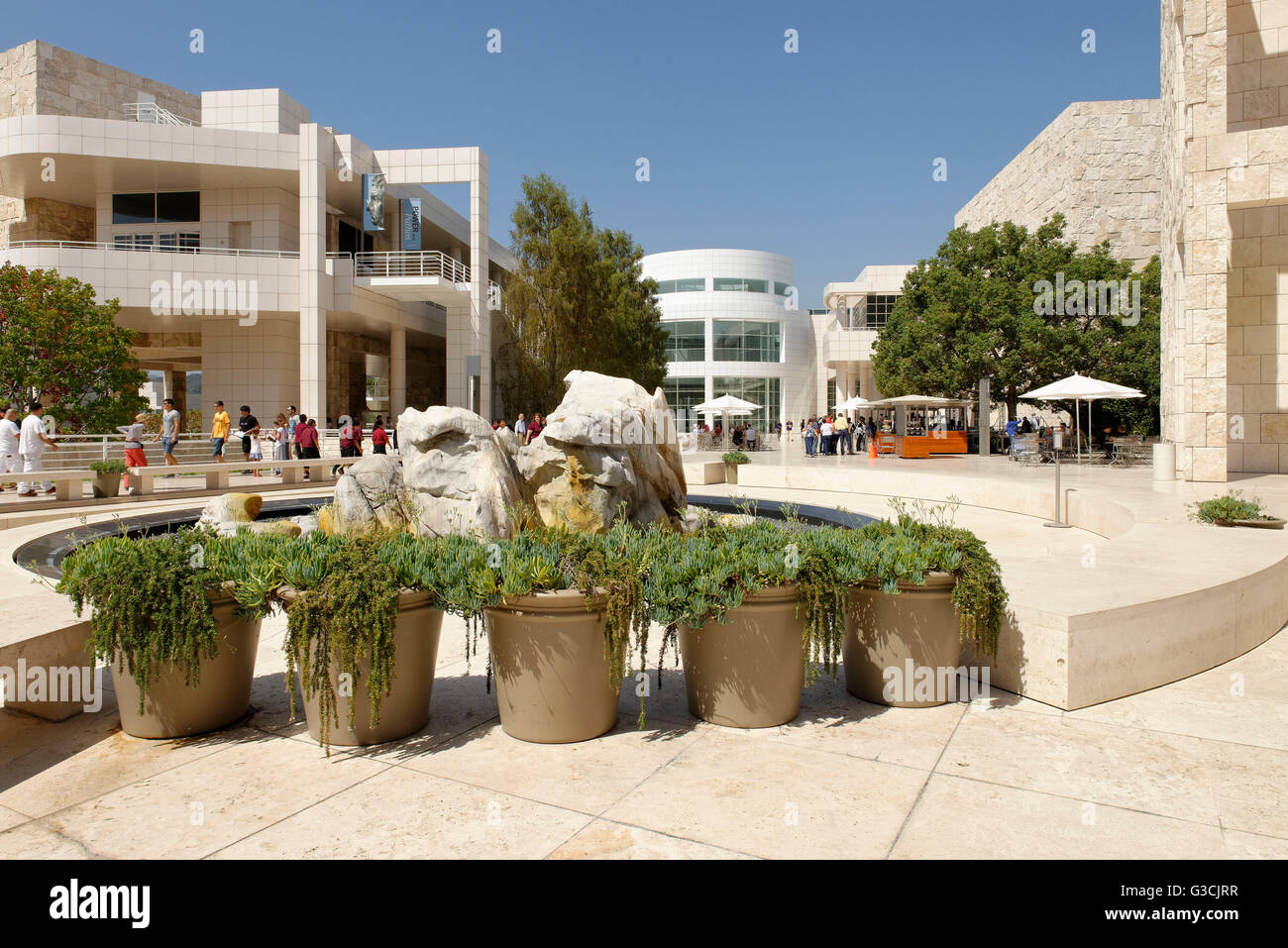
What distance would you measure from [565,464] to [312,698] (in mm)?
4583

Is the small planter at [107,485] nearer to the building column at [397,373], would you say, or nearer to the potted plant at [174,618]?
the potted plant at [174,618]

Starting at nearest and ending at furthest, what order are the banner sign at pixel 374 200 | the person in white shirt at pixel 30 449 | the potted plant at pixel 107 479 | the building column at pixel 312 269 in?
1. the person in white shirt at pixel 30 449
2. the potted plant at pixel 107 479
3. the building column at pixel 312 269
4. the banner sign at pixel 374 200

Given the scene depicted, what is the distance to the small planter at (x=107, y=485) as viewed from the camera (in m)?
15.3

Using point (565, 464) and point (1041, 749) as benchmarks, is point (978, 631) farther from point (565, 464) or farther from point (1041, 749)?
point (565, 464)

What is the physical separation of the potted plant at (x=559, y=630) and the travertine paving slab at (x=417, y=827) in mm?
581

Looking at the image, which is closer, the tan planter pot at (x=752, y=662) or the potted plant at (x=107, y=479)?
the tan planter pot at (x=752, y=662)

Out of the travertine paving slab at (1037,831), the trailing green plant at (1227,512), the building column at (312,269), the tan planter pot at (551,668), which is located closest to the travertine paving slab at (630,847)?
the travertine paving slab at (1037,831)

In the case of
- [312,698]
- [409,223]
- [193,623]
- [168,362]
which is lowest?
[312,698]

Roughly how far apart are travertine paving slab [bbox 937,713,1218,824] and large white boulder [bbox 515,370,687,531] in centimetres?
461

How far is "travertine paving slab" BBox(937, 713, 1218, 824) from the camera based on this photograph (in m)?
3.45

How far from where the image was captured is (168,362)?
3938 cm
